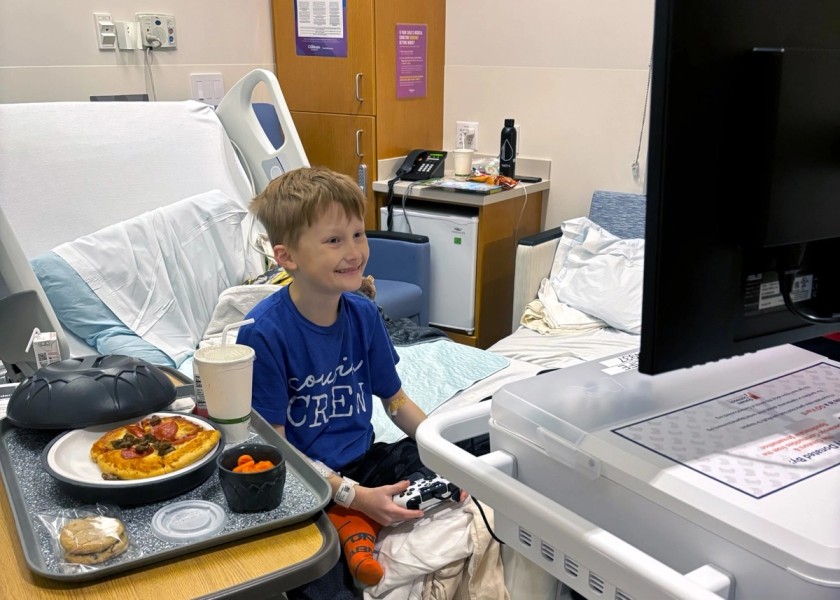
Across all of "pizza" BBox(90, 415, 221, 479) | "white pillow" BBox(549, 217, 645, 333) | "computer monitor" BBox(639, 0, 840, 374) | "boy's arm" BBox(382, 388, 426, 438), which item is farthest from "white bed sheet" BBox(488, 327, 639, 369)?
"computer monitor" BBox(639, 0, 840, 374)

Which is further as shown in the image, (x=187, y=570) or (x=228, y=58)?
(x=228, y=58)

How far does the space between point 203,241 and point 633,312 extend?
1515mm

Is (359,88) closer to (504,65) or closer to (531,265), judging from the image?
(504,65)

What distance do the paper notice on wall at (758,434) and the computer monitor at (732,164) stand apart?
86mm

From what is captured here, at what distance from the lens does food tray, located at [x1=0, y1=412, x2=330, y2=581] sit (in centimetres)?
84

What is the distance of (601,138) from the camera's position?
3475 millimetres

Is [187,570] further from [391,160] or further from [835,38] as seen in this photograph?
[391,160]

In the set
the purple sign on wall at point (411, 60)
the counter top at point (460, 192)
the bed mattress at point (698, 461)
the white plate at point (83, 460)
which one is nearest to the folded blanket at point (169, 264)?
the counter top at point (460, 192)

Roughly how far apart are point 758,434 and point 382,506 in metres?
0.76

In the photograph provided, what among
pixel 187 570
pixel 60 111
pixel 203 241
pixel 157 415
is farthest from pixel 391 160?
pixel 187 570

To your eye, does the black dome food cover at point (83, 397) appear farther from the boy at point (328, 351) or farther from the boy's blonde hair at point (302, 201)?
the boy's blonde hair at point (302, 201)

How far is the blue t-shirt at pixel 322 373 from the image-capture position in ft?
4.56

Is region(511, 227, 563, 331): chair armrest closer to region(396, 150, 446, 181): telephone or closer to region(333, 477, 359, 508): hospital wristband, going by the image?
region(396, 150, 446, 181): telephone

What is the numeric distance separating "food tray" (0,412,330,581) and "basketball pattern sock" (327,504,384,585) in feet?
0.97
